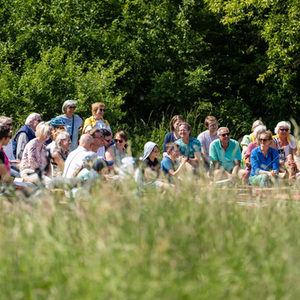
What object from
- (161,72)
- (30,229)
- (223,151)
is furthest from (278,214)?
(161,72)

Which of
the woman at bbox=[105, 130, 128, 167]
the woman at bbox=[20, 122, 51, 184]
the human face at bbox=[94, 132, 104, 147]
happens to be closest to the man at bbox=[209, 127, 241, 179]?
the woman at bbox=[105, 130, 128, 167]

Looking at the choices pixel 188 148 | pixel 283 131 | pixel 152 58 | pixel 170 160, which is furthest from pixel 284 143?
pixel 152 58

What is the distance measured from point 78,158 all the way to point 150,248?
10.6ft

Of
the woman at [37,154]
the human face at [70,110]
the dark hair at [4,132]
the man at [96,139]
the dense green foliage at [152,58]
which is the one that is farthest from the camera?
the dense green foliage at [152,58]

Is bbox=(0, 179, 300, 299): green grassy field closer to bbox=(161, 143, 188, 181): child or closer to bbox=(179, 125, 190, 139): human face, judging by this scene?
bbox=(161, 143, 188, 181): child

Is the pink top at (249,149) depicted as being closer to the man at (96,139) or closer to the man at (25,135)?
the man at (96,139)

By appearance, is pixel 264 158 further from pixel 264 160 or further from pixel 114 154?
pixel 114 154

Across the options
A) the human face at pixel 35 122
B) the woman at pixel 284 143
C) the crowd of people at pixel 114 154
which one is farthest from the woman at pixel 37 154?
the woman at pixel 284 143

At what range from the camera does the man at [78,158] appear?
21.9ft

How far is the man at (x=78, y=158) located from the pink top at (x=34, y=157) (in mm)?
1264

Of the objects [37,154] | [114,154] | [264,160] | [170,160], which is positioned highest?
[37,154]

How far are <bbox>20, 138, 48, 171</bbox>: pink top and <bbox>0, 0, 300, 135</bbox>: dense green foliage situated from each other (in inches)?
205

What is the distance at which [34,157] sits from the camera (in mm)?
8117

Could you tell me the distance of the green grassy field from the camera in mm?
3227
